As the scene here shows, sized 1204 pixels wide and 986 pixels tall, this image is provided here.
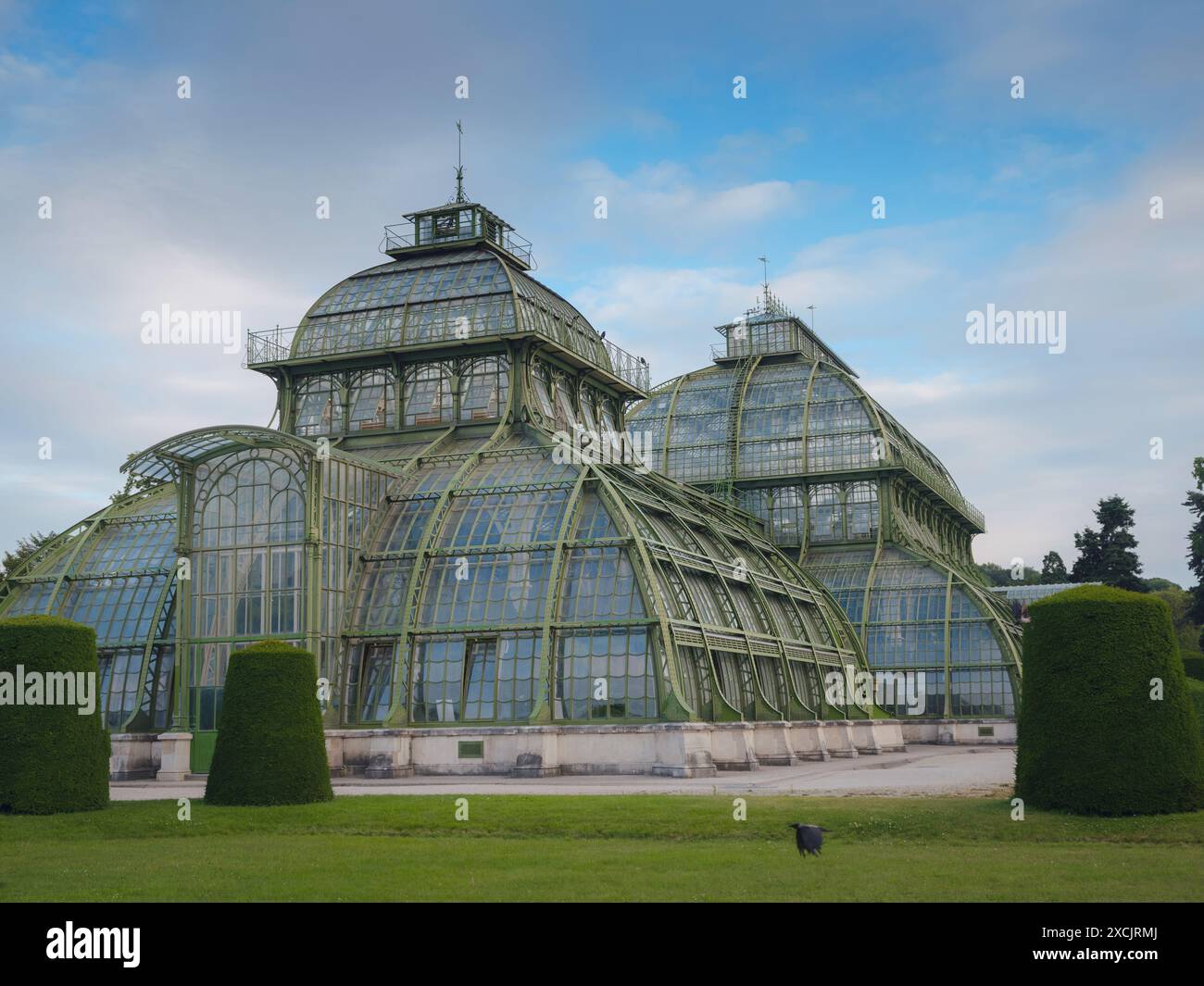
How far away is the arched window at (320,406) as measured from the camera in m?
62.6

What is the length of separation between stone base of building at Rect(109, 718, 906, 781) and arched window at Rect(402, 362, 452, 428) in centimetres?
1788

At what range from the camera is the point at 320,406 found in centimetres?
6316

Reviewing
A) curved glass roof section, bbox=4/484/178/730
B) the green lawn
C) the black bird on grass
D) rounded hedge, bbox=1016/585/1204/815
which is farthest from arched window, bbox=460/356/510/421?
the black bird on grass

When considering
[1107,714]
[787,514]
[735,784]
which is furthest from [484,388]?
[1107,714]

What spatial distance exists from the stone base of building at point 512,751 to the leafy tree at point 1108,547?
6645cm

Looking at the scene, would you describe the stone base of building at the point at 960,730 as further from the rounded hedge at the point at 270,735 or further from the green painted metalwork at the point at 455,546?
the rounded hedge at the point at 270,735

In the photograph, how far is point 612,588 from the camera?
48906 mm

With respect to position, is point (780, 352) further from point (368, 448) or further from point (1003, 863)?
point (1003, 863)

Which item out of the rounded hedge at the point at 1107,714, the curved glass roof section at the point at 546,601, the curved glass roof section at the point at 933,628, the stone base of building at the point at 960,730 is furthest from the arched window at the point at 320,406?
the rounded hedge at the point at 1107,714

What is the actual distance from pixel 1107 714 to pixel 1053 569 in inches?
4496

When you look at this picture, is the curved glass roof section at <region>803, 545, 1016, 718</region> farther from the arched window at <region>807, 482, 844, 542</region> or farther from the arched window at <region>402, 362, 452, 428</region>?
the arched window at <region>402, 362, 452, 428</region>

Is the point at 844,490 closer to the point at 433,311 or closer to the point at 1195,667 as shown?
the point at 1195,667

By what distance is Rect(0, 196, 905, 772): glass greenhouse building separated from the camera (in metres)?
48.6
